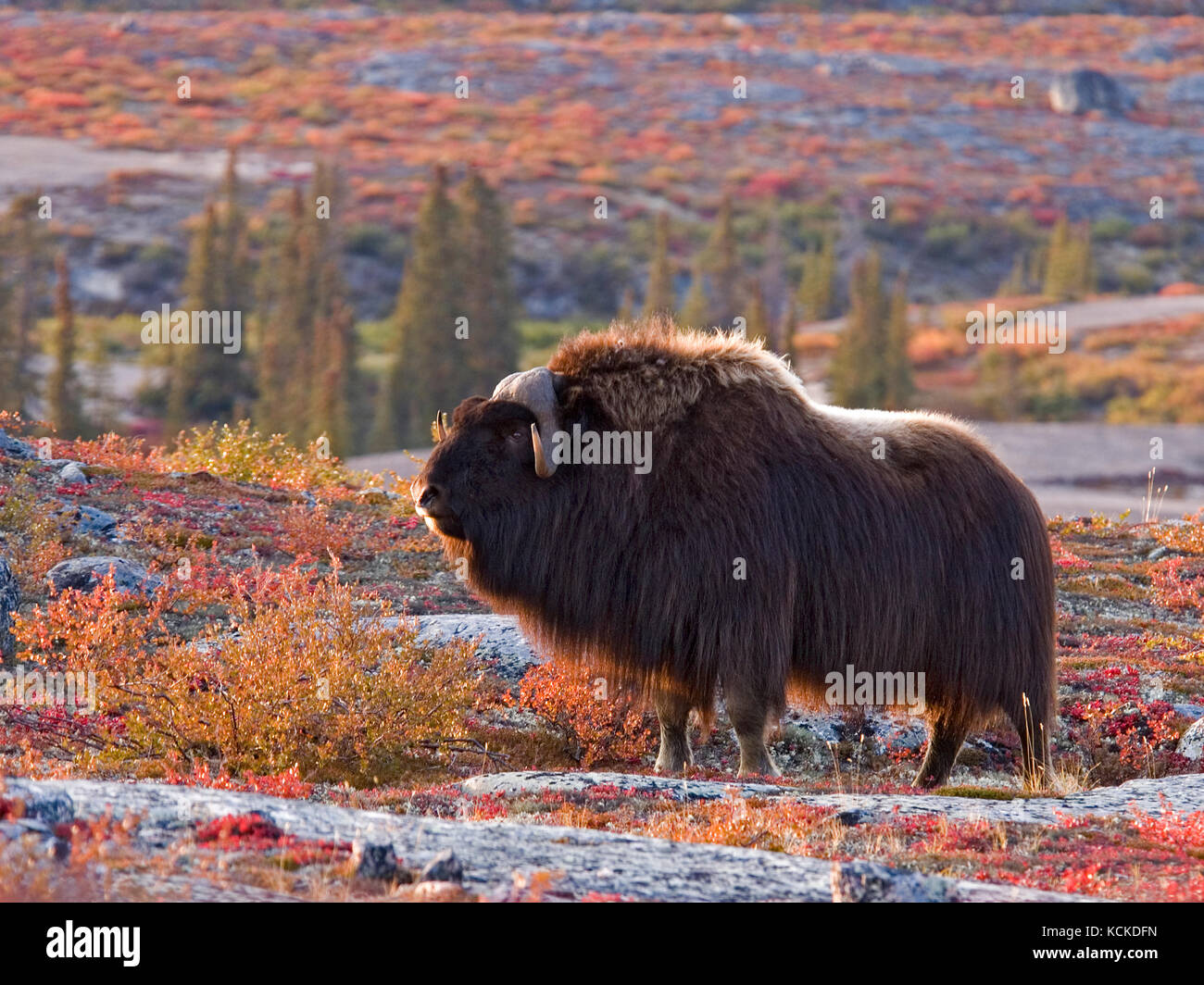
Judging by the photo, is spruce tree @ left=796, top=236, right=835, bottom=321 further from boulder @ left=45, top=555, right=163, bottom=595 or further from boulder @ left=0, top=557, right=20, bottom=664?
boulder @ left=0, top=557, right=20, bottom=664

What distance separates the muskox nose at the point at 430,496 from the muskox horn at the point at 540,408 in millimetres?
616

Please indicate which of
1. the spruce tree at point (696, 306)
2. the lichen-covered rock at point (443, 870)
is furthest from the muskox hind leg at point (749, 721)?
the spruce tree at point (696, 306)

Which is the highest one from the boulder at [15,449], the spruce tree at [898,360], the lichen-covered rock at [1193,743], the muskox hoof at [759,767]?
the spruce tree at [898,360]

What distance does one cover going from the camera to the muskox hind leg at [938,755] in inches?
405

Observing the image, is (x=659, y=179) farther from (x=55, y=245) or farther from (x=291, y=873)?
(x=291, y=873)

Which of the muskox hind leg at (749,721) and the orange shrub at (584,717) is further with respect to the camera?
the orange shrub at (584,717)

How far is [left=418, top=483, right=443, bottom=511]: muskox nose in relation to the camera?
9.46 meters

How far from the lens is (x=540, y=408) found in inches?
378

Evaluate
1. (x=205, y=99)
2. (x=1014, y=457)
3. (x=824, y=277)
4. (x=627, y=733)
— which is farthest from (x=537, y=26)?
(x=627, y=733)

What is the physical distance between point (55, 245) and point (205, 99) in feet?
93.6

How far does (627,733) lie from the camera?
34.7 ft

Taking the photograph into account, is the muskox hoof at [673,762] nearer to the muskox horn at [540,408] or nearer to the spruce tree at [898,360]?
the muskox horn at [540,408]

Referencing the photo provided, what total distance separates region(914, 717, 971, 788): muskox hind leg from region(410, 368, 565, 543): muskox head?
121 inches

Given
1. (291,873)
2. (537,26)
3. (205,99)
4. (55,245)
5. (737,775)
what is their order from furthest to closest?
1. (537,26)
2. (205,99)
3. (55,245)
4. (737,775)
5. (291,873)
